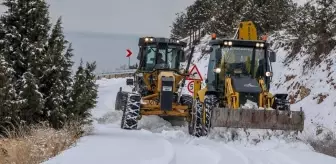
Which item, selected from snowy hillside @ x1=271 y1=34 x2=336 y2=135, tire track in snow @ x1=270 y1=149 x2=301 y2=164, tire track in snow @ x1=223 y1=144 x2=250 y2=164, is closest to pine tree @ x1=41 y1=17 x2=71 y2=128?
tire track in snow @ x1=223 y1=144 x2=250 y2=164

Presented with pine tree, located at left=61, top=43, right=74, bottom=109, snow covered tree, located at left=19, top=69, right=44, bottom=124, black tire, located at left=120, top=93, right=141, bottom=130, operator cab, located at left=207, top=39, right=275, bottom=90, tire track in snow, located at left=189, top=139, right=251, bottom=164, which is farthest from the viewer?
black tire, located at left=120, top=93, right=141, bottom=130

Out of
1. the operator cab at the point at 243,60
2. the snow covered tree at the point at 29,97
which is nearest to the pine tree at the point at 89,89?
the snow covered tree at the point at 29,97

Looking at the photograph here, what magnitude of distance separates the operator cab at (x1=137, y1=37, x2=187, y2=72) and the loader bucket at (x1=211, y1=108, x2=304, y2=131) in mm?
5470

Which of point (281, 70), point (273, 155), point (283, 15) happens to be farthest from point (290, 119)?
point (283, 15)

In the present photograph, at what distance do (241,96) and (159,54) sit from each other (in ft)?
15.6

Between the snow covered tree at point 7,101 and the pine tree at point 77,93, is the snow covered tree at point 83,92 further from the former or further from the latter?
the snow covered tree at point 7,101

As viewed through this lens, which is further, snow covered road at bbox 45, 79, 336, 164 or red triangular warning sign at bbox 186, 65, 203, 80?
red triangular warning sign at bbox 186, 65, 203, 80

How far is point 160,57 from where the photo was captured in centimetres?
1831

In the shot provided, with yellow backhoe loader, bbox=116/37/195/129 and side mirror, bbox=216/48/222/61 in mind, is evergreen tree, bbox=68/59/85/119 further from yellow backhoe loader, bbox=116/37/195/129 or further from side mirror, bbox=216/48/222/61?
side mirror, bbox=216/48/222/61

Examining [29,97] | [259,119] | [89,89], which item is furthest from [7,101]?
[259,119]

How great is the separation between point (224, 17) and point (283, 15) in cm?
696

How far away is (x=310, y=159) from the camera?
31.6 ft

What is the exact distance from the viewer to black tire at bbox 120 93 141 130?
15.9 meters

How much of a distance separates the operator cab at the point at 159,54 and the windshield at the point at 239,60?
3435mm
